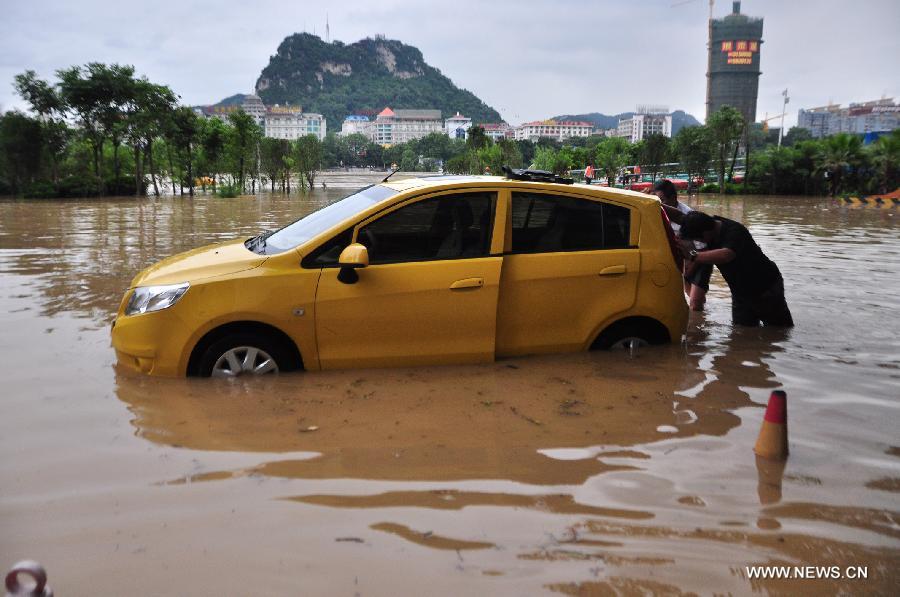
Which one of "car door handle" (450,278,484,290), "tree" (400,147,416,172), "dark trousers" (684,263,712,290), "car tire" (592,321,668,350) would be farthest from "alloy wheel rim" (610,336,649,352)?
"tree" (400,147,416,172)

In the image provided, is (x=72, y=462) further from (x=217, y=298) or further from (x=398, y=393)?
(x=398, y=393)

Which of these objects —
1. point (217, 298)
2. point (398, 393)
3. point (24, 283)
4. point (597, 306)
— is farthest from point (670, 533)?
point (24, 283)

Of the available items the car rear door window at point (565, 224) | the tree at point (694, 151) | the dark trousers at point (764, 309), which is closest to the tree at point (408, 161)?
the tree at point (694, 151)

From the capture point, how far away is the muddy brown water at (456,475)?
9.64 feet

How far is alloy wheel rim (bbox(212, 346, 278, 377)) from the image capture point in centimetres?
523

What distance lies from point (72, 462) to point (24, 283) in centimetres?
705

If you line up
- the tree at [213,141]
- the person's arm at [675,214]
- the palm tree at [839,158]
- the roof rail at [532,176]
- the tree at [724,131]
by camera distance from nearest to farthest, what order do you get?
1. the roof rail at [532,176]
2. the person's arm at [675,214]
3. the palm tree at [839,158]
4. the tree at [213,141]
5. the tree at [724,131]

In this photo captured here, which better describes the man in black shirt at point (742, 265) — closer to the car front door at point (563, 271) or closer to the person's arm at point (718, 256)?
the person's arm at point (718, 256)

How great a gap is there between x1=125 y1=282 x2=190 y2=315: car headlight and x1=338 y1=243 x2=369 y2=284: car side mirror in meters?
1.10

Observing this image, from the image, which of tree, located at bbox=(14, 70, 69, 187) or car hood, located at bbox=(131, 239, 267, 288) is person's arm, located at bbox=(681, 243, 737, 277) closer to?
car hood, located at bbox=(131, 239, 267, 288)

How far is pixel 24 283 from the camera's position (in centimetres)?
987

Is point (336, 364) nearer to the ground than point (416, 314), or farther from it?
nearer to the ground

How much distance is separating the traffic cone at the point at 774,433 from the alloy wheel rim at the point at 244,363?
3.31 meters

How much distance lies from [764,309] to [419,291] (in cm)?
417
